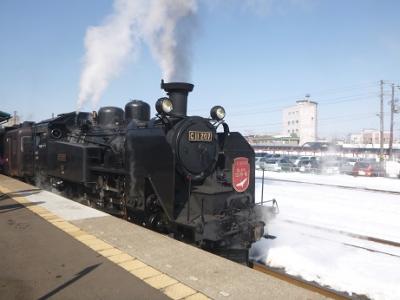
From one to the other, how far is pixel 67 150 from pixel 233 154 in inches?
177

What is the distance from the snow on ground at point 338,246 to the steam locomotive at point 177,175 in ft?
4.29

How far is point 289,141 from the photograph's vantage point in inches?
3573

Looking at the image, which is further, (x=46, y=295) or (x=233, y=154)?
(x=233, y=154)

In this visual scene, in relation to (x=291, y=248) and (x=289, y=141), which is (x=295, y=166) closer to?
(x=291, y=248)

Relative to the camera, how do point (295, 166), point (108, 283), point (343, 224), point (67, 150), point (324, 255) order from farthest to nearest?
point (295, 166)
point (343, 224)
point (67, 150)
point (324, 255)
point (108, 283)

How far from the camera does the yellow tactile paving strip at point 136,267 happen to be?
3.75 meters

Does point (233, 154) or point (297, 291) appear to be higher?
point (233, 154)

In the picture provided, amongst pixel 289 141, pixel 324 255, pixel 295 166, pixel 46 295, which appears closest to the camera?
pixel 46 295

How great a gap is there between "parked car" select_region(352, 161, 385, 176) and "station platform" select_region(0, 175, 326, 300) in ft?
87.4

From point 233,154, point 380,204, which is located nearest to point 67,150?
point 233,154

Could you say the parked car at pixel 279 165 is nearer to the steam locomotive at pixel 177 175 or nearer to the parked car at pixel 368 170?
the parked car at pixel 368 170

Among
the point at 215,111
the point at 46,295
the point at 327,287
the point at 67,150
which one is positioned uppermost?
the point at 215,111

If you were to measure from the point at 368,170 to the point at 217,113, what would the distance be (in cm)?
2504

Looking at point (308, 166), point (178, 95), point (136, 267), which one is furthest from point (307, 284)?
point (308, 166)
